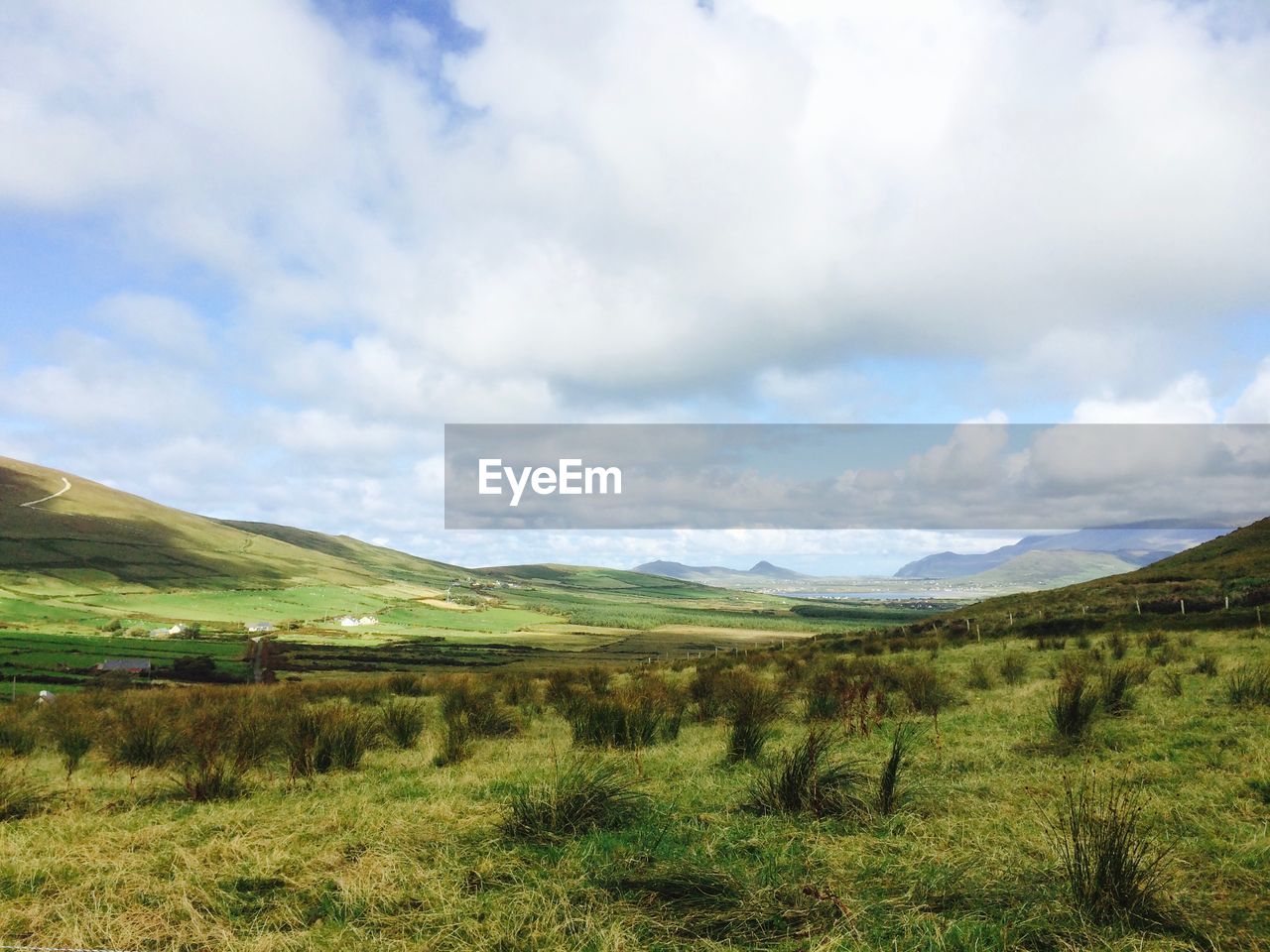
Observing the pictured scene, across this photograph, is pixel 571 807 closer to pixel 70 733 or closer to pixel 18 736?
pixel 70 733

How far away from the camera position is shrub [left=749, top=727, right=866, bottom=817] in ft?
20.9

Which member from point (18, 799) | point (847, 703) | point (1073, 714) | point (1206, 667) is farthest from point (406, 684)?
point (1206, 667)

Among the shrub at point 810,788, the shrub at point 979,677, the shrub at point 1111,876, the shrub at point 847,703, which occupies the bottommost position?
the shrub at point 979,677

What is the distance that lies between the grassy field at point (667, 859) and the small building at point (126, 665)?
2004 inches

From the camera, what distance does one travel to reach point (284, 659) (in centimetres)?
Answer: 6450

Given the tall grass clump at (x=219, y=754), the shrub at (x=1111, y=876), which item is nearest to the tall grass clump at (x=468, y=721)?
the tall grass clump at (x=219, y=754)

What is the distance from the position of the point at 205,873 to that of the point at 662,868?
3605mm

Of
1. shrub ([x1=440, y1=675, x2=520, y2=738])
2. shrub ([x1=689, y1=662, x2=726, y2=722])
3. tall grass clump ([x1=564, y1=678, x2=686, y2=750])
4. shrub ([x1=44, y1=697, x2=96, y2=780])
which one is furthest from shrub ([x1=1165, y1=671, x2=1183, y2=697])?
shrub ([x1=44, y1=697, x2=96, y2=780])

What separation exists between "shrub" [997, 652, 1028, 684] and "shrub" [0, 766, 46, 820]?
17620 mm

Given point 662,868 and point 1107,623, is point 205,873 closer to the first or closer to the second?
point 662,868

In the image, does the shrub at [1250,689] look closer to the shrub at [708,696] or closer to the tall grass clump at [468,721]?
the shrub at [708,696]

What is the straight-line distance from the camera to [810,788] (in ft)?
21.3

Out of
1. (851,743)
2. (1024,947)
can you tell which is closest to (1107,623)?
(851,743)

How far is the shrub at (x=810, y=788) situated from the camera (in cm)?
637
